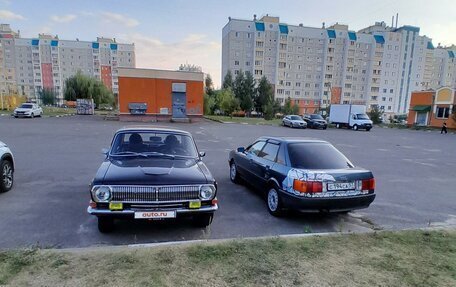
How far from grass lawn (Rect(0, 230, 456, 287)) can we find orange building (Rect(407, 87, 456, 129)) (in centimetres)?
4277

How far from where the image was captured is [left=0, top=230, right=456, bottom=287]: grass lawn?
2963 millimetres

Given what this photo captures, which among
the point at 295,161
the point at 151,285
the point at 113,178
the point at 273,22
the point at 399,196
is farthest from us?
the point at 273,22

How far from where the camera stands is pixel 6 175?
20.0ft

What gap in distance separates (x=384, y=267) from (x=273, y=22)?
89.6m

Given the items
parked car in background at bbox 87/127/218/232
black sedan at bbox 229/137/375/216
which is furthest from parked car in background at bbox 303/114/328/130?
parked car in background at bbox 87/127/218/232

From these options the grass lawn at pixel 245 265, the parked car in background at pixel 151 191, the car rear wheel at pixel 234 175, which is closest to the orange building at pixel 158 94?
the car rear wheel at pixel 234 175

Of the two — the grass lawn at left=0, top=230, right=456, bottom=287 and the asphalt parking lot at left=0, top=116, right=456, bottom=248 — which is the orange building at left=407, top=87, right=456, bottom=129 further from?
the grass lawn at left=0, top=230, right=456, bottom=287

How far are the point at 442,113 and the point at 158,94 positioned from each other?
1567 inches

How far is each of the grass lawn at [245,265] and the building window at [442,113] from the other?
44217 millimetres

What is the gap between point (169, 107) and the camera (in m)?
34.4

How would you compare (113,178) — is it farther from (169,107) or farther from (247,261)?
(169,107)

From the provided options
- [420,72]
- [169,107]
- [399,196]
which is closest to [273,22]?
[420,72]

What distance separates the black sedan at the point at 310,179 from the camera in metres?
4.69

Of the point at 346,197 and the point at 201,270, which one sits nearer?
the point at 201,270
